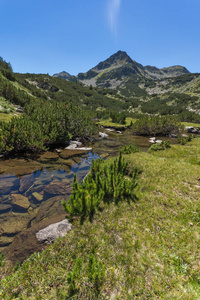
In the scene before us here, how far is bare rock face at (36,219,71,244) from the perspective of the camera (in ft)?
16.9

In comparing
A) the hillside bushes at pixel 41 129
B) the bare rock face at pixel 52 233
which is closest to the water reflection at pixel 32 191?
the bare rock face at pixel 52 233

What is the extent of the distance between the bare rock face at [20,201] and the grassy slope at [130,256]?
422 centimetres

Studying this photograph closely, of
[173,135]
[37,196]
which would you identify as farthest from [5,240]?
[173,135]

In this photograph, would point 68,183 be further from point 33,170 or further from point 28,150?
point 28,150

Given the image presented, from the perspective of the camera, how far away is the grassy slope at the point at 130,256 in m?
3.20

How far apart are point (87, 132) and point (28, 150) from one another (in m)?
10.7

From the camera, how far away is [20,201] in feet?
26.2

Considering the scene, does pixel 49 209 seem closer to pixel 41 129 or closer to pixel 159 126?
pixel 41 129

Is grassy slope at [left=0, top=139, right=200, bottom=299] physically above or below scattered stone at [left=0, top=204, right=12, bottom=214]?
above

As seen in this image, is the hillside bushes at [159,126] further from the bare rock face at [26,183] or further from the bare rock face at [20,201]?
the bare rock face at [20,201]

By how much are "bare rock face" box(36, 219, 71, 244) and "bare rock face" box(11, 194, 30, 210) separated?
2794 millimetres

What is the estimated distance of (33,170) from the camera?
11.7 m

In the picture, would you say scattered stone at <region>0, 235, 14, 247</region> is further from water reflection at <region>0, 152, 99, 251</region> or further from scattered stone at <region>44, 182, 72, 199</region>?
scattered stone at <region>44, 182, 72, 199</region>

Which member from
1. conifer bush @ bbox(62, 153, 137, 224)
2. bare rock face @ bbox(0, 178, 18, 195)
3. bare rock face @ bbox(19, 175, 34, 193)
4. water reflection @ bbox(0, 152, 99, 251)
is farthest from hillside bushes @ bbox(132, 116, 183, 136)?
bare rock face @ bbox(0, 178, 18, 195)
